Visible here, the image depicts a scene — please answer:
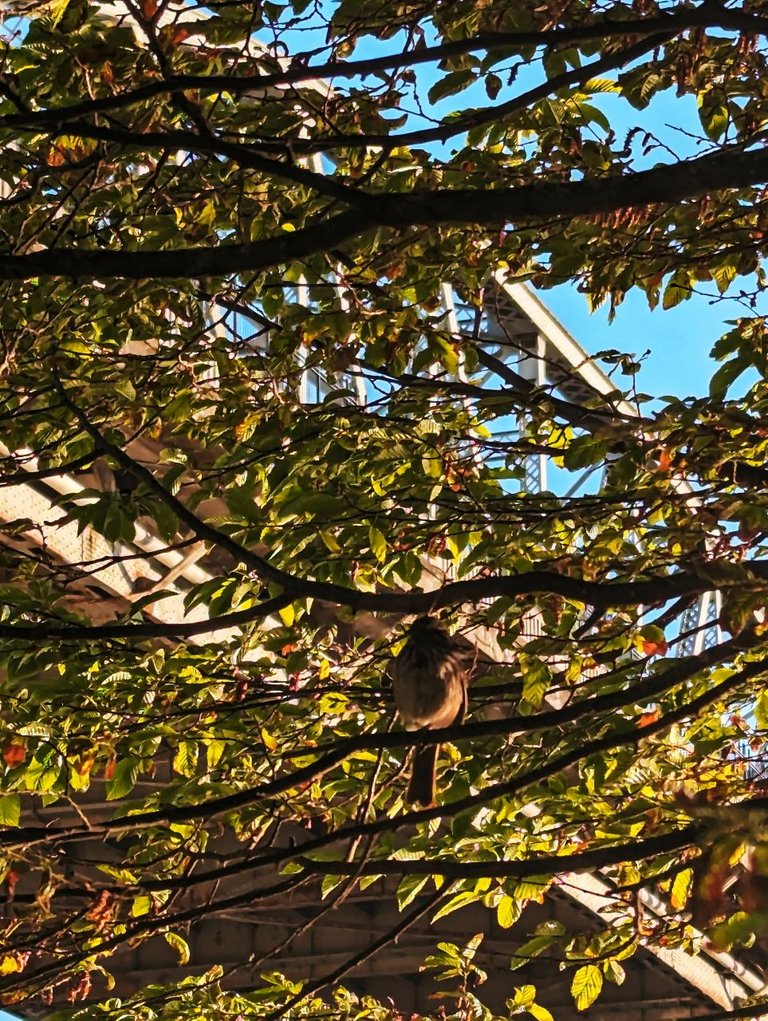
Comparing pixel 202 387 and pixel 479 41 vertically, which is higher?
pixel 479 41

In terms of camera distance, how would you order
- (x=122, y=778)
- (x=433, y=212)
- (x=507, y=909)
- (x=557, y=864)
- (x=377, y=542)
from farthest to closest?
1. (x=507, y=909)
2. (x=122, y=778)
3. (x=377, y=542)
4. (x=557, y=864)
5. (x=433, y=212)

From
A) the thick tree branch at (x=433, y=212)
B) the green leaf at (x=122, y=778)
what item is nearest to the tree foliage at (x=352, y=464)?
the green leaf at (x=122, y=778)

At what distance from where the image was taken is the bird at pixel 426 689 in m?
3.72

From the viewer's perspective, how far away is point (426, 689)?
3732 mm

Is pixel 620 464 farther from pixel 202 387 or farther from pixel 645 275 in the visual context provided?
pixel 202 387

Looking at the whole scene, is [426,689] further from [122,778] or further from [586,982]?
[586,982]

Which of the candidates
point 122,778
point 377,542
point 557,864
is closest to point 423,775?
point 557,864

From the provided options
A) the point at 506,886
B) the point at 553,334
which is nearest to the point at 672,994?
the point at 553,334

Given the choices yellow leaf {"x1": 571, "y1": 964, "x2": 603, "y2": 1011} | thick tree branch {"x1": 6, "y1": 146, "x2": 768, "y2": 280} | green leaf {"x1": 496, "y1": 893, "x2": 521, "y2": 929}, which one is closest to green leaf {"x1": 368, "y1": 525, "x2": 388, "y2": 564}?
thick tree branch {"x1": 6, "y1": 146, "x2": 768, "y2": 280}

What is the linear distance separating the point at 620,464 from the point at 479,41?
5.27 feet

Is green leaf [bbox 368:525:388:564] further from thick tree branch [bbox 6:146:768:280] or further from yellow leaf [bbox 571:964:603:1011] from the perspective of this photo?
yellow leaf [bbox 571:964:603:1011]

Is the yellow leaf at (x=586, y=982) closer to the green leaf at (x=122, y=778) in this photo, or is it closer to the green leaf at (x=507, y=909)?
the green leaf at (x=507, y=909)

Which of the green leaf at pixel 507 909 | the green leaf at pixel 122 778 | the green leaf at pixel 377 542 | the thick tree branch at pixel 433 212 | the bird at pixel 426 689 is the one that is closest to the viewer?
the thick tree branch at pixel 433 212

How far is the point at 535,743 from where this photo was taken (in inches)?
201
